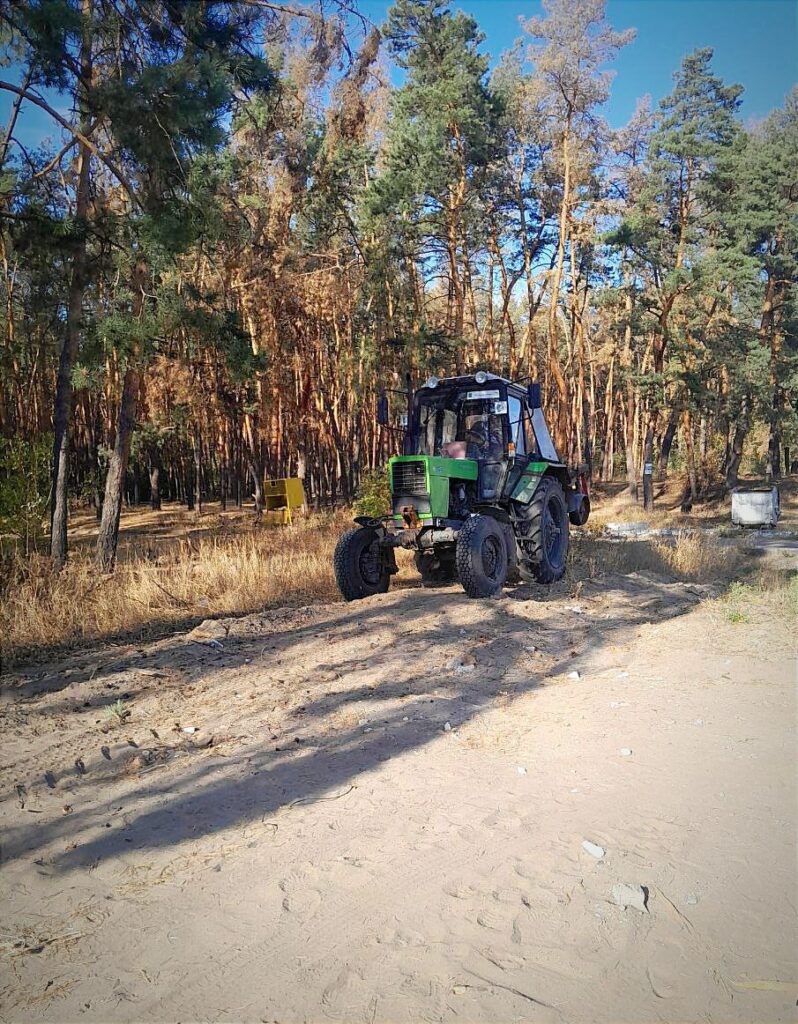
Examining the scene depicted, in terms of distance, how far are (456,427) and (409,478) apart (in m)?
1.27

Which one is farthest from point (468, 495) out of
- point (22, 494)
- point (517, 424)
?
point (22, 494)

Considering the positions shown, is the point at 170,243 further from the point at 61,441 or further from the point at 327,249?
the point at 327,249

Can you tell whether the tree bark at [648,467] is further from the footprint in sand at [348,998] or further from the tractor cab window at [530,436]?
the footprint in sand at [348,998]

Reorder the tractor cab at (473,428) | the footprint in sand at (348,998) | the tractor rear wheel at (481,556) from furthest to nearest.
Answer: the tractor cab at (473,428), the tractor rear wheel at (481,556), the footprint in sand at (348,998)

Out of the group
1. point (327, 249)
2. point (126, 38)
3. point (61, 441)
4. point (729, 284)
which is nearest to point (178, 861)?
point (126, 38)

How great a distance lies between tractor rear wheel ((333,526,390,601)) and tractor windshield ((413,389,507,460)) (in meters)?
1.42

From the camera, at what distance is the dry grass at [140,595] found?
317 inches

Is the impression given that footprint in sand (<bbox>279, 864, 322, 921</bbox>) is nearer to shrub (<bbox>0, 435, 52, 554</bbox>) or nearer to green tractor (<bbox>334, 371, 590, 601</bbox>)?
green tractor (<bbox>334, 371, 590, 601</bbox>)

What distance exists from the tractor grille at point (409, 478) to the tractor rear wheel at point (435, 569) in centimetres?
136

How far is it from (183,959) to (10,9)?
7.88 m

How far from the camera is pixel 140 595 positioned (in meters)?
9.34

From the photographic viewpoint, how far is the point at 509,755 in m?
4.48

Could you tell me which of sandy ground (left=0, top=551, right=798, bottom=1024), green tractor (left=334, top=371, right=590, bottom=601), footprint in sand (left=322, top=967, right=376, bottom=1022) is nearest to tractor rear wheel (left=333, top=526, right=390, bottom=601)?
green tractor (left=334, top=371, right=590, bottom=601)

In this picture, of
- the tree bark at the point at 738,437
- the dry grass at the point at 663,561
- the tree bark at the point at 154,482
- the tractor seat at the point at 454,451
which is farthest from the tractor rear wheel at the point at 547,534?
the tree bark at the point at 154,482
